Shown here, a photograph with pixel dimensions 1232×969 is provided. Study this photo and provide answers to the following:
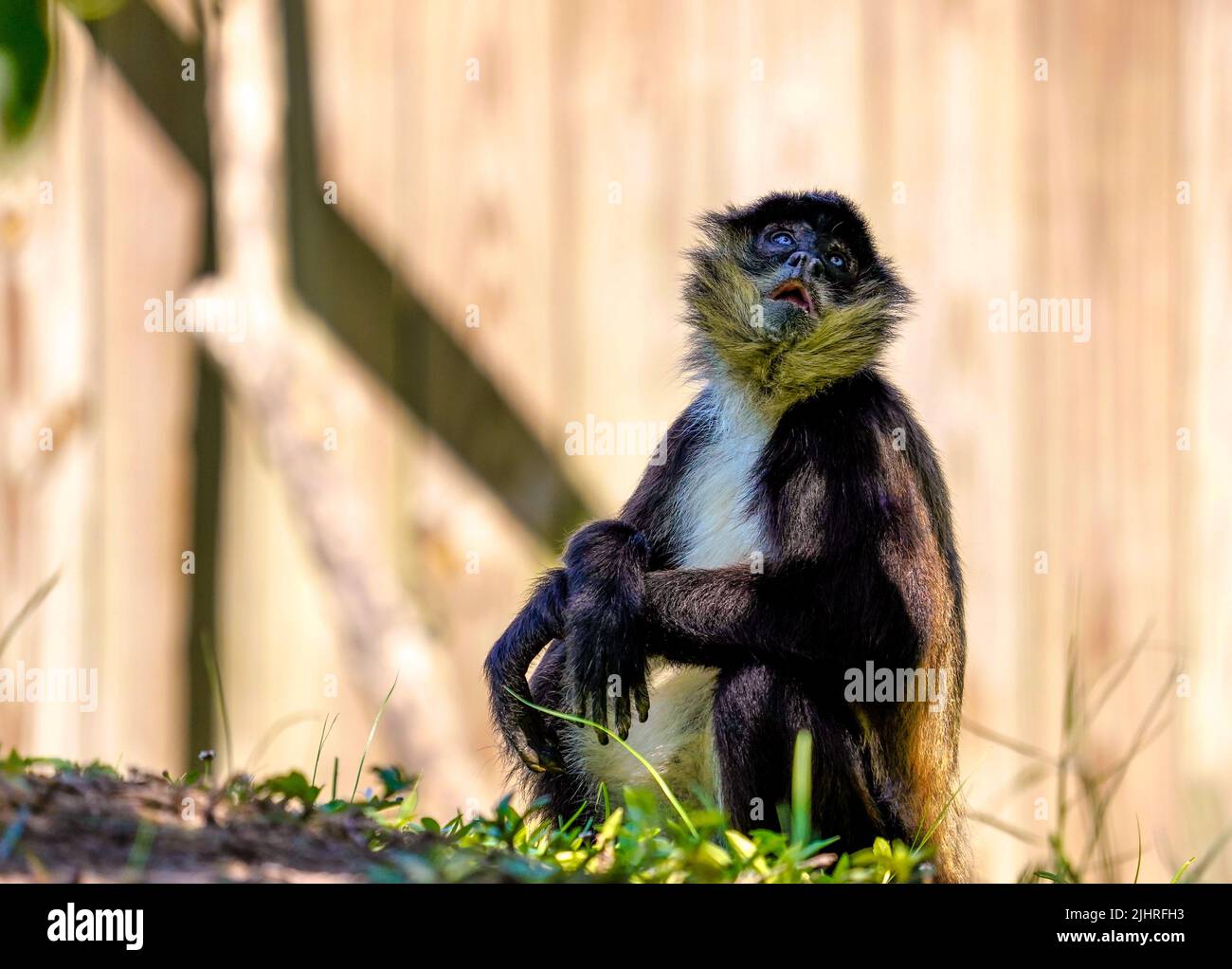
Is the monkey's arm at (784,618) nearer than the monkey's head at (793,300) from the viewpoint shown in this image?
Yes

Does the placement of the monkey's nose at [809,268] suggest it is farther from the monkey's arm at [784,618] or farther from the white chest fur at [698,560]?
the monkey's arm at [784,618]

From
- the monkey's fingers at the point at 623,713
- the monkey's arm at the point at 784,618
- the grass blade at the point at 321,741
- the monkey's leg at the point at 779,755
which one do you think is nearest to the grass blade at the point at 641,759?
the monkey's fingers at the point at 623,713

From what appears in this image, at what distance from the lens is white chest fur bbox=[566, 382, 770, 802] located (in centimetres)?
443

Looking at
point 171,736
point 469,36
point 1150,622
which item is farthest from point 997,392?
point 171,736

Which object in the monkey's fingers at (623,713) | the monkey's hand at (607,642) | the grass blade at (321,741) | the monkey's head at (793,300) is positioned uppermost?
the monkey's head at (793,300)

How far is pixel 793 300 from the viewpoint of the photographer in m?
4.71

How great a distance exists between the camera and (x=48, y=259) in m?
6.02

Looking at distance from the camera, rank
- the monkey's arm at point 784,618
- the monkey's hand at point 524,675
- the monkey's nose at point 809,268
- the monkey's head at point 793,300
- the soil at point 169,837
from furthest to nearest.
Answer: the monkey's nose at point 809,268, the monkey's head at point 793,300, the monkey's hand at point 524,675, the monkey's arm at point 784,618, the soil at point 169,837

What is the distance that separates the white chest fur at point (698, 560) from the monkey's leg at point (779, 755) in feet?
1.06

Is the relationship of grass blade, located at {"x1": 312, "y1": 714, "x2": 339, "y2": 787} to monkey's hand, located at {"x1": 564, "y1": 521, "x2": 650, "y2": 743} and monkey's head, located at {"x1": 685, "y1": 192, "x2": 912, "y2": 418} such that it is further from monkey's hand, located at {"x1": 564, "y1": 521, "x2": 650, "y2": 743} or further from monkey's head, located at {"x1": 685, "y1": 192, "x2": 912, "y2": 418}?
monkey's head, located at {"x1": 685, "y1": 192, "x2": 912, "y2": 418}

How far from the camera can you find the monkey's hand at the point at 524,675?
4.38 meters

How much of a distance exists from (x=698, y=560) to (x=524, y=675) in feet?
2.30

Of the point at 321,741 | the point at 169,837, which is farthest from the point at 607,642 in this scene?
the point at 169,837

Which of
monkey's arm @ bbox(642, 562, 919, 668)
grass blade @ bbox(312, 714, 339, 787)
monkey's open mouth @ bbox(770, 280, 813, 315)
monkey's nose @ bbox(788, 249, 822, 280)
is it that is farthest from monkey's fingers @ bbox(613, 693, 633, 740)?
monkey's nose @ bbox(788, 249, 822, 280)
